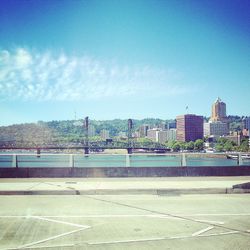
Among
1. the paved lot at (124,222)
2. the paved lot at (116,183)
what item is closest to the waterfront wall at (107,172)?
the paved lot at (116,183)

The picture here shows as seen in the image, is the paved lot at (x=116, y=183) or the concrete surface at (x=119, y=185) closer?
the concrete surface at (x=119, y=185)

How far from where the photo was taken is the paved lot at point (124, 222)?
259 inches

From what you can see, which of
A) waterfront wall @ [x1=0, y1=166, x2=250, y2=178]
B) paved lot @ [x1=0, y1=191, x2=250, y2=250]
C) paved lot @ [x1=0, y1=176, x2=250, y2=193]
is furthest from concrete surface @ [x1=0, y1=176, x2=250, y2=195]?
paved lot @ [x1=0, y1=191, x2=250, y2=250]

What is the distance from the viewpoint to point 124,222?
27.3ft

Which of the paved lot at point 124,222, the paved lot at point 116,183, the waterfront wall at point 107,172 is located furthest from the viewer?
the waterfront wall at point 107,172

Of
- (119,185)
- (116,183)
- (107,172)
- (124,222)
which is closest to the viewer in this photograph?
(124,222)

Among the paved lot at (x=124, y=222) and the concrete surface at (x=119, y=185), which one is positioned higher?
the concrete surface at (x=119, y=185)

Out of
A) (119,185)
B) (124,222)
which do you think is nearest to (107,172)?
(119,185)

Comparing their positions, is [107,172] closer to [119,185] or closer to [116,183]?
[116,183]

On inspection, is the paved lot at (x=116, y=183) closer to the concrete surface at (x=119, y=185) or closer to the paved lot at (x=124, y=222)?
the concrete surface at (x=119, y=185)

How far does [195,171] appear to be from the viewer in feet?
55.6

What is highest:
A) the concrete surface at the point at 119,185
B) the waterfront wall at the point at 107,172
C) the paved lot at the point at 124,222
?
the waterfront wall at the point at 107,172

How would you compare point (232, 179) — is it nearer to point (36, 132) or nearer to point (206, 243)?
point (206, 243)

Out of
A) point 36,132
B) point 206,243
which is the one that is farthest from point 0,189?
point 36,132
